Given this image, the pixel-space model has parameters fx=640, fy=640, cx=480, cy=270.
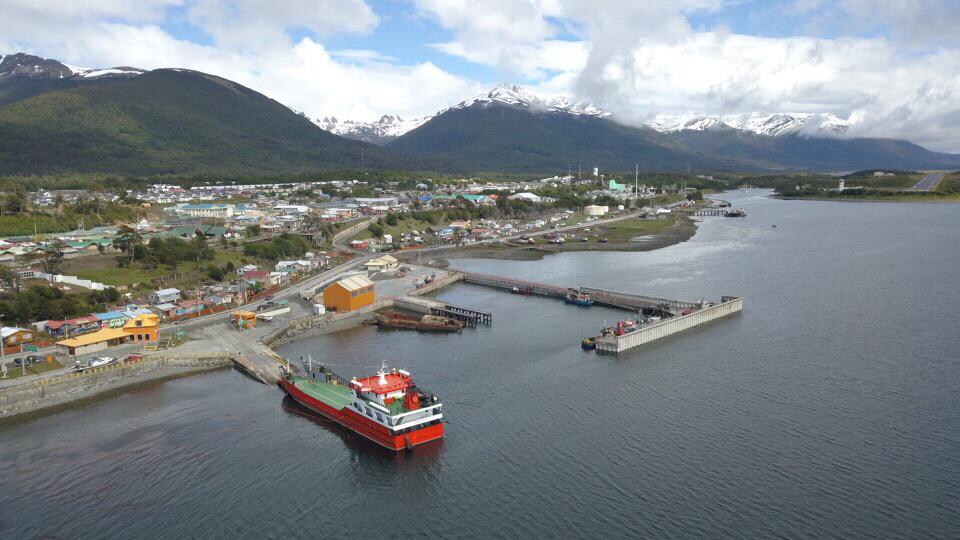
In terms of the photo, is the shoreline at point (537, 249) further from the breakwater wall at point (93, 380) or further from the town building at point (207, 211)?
the town building at point (207, 211)

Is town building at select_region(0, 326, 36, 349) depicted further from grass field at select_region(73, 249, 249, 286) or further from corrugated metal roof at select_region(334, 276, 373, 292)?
corrugated metal roof at select_region(334, 276, 373, 292)

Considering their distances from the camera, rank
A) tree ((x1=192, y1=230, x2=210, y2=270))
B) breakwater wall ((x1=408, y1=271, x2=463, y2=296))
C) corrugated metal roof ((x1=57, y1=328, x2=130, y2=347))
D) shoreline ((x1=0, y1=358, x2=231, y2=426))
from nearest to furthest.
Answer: shoreline ((x1=0, y1=358, x2=231, y2=426)), corrugated metal roof ((x1=57, y1=328, x2=130, y2=347)), breakwater wall ((x1=408, y1=271, x2=463, y2=296)), tree ((x1=192, y1=230, x2=210, y2=270))

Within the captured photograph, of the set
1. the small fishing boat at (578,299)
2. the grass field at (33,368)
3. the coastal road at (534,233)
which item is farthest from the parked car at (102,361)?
the coastal road at (534,233)

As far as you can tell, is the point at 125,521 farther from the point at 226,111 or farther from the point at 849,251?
the point at 226,111

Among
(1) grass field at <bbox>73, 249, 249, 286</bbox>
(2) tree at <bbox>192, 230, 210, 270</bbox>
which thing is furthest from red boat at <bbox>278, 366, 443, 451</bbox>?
(2) tree at <bbox>192, 230, 210, 270</bbox>

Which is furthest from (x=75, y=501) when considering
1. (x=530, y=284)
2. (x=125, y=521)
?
(x=530, y=284)

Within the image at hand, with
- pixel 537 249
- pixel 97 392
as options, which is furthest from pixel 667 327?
pixel 537 249

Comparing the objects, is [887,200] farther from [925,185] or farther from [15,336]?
[15,336]
